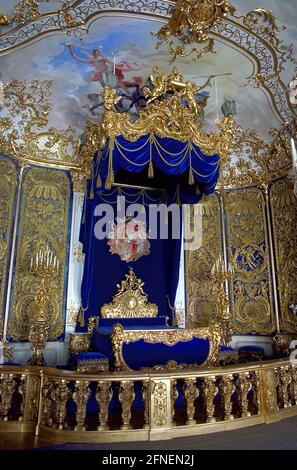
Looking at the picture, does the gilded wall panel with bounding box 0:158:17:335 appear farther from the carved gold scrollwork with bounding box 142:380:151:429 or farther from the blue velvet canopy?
the carved gold scrollwork with bounding box 142:380:151:429

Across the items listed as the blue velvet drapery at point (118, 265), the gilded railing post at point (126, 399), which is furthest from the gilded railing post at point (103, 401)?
the blue velvet drapery at point (118, 265)

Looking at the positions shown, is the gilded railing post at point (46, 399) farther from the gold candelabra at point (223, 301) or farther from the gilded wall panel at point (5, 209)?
the gold candelabra at point (223, 301)

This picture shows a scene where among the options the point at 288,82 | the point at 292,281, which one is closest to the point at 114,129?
the point at 288,82

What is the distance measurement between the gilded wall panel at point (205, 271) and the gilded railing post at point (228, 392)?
3.04 m

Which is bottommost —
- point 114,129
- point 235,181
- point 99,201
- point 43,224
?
point 43,224

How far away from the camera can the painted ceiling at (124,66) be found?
14.1ft

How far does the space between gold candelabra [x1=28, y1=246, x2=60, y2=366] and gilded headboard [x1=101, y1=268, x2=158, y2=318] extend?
3.26 ft

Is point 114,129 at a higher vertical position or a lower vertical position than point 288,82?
lower

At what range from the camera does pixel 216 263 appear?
6.25 metres

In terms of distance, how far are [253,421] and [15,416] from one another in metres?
2.38

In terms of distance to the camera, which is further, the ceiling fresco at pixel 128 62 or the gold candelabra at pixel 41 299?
the gold candelabra at pixel 41 299

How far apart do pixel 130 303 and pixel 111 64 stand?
3.98m

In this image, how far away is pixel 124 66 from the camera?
501 cm
